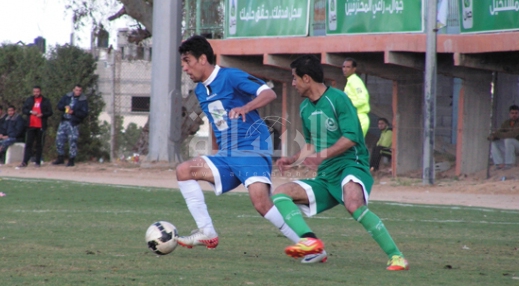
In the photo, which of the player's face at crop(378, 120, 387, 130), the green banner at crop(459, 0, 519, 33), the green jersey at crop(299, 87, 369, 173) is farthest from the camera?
the player's face at crop(378, 120, 387, 130)

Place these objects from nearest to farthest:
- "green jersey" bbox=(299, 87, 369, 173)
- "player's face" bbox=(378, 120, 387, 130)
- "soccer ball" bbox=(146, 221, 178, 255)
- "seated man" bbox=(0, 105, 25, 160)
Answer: "green jersey" bbox=(299, 87, 369, 173) → "soccer ball" bbox=(146, 221, 178, 255) → "player's face" bbox=(378, 120, 387, 130) → "seated man" bbox=(0, 105, 25, 160)

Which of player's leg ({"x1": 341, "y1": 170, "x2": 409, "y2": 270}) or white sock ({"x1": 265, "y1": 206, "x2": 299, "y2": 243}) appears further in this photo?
white sock ({"x1": 265, "y1": 206, "x2": 299, "y2": 243})

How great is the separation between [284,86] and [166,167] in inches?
152

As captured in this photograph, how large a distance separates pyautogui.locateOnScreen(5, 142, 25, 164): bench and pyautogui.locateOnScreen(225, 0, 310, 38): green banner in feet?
19.9

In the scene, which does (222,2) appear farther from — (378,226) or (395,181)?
(378,226)

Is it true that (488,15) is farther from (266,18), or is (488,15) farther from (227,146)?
(227,146)

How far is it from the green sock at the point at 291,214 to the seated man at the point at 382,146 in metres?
13.0

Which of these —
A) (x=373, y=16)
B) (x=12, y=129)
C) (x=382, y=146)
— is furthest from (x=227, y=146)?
(x=12, y=129)

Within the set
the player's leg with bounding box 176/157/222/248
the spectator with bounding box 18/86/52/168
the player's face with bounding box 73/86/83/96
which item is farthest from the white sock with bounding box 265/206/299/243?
the spectator with bounding box 18/86/52/168

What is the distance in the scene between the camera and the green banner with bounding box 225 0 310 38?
19.7 meters

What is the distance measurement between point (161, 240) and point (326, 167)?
1416mm

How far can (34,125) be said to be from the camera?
67.8 ft

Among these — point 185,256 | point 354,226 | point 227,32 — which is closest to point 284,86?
point 227,32

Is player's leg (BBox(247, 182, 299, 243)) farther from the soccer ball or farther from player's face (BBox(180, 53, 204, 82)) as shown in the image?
player's face (BBox(180, 53, 204, 82))
